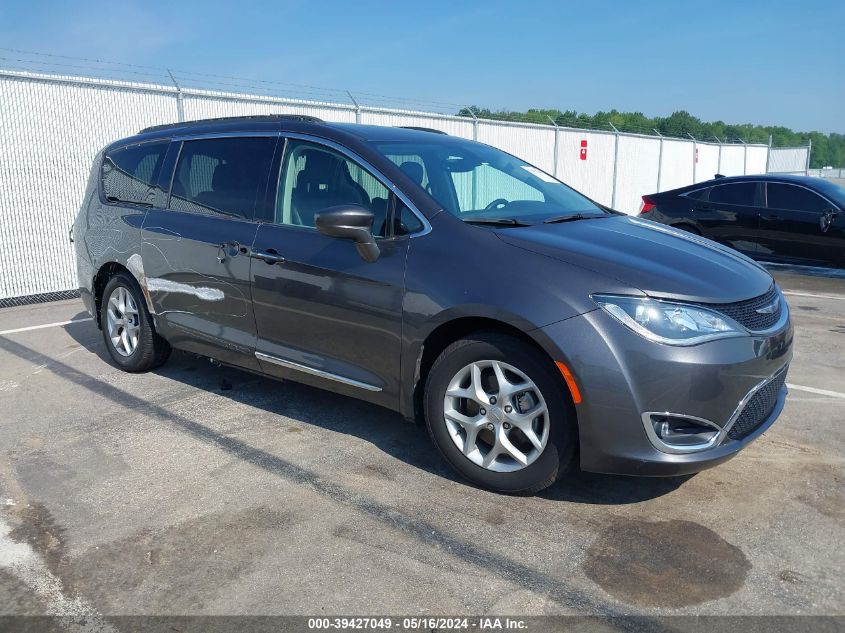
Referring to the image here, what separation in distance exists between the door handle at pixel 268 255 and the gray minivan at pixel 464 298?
0.01 metres

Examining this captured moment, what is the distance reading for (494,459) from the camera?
350 cm

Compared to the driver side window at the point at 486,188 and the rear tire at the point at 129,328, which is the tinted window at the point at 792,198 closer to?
the driver side window at the point at 486,188

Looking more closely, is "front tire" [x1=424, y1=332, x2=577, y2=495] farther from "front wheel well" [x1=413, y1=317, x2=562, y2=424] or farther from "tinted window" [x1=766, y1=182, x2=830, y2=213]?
"tinted window" [x1=766, y1=182, x2=830, y2=213]

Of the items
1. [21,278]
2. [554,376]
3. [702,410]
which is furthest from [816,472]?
[21,278]

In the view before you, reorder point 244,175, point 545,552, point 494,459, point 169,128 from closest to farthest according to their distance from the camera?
1. point 545,552
2. point 494,459
3. point 244,175
4. point 169,128

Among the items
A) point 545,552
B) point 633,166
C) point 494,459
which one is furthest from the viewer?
point 633,166

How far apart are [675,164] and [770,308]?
21.7 meters

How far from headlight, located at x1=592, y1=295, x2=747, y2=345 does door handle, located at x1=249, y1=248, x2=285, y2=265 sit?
186 centimetres

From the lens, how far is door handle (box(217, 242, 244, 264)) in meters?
4.43

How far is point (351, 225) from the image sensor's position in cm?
365

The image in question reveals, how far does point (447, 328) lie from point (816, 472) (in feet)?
6.70

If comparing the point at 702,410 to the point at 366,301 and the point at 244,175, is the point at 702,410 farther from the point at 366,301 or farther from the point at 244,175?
the point at 244,175

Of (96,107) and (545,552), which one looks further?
(96,107)

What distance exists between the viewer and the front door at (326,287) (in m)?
3.77
